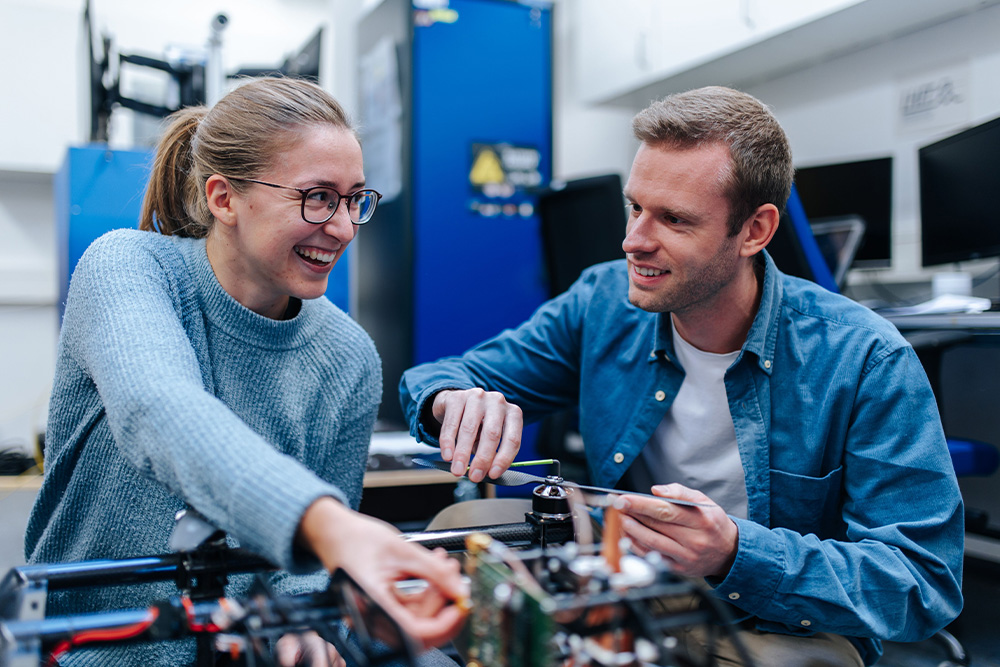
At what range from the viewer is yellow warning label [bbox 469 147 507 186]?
3.13 meters

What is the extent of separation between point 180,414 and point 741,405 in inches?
31.2

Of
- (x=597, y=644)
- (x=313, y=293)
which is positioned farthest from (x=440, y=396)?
(x=597, y=644)

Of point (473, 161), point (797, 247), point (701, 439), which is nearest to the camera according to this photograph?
point (701, 439)

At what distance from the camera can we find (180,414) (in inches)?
26.6

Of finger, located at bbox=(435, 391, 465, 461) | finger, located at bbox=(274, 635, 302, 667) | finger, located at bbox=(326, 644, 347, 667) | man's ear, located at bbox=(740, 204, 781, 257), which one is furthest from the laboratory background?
finger, located at bbox=(274, 635, 302, 667)

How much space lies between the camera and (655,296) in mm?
1147

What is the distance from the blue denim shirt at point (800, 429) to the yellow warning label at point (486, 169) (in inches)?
71.8

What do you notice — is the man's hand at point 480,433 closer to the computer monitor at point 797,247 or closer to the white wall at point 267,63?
the computer monitor at point 797,247

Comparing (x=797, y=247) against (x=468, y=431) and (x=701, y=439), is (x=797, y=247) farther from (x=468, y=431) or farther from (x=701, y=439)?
(x=468, y=431)

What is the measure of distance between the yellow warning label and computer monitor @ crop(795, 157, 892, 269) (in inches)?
48.9

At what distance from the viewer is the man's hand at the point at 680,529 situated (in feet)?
2.44

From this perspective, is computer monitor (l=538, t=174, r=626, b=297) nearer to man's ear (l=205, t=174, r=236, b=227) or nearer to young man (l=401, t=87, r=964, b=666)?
young man (l=401, t=87, r=964, b=666)

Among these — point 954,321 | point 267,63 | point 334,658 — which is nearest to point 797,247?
A: point 954,321

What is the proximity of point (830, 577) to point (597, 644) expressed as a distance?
20.2 inches
